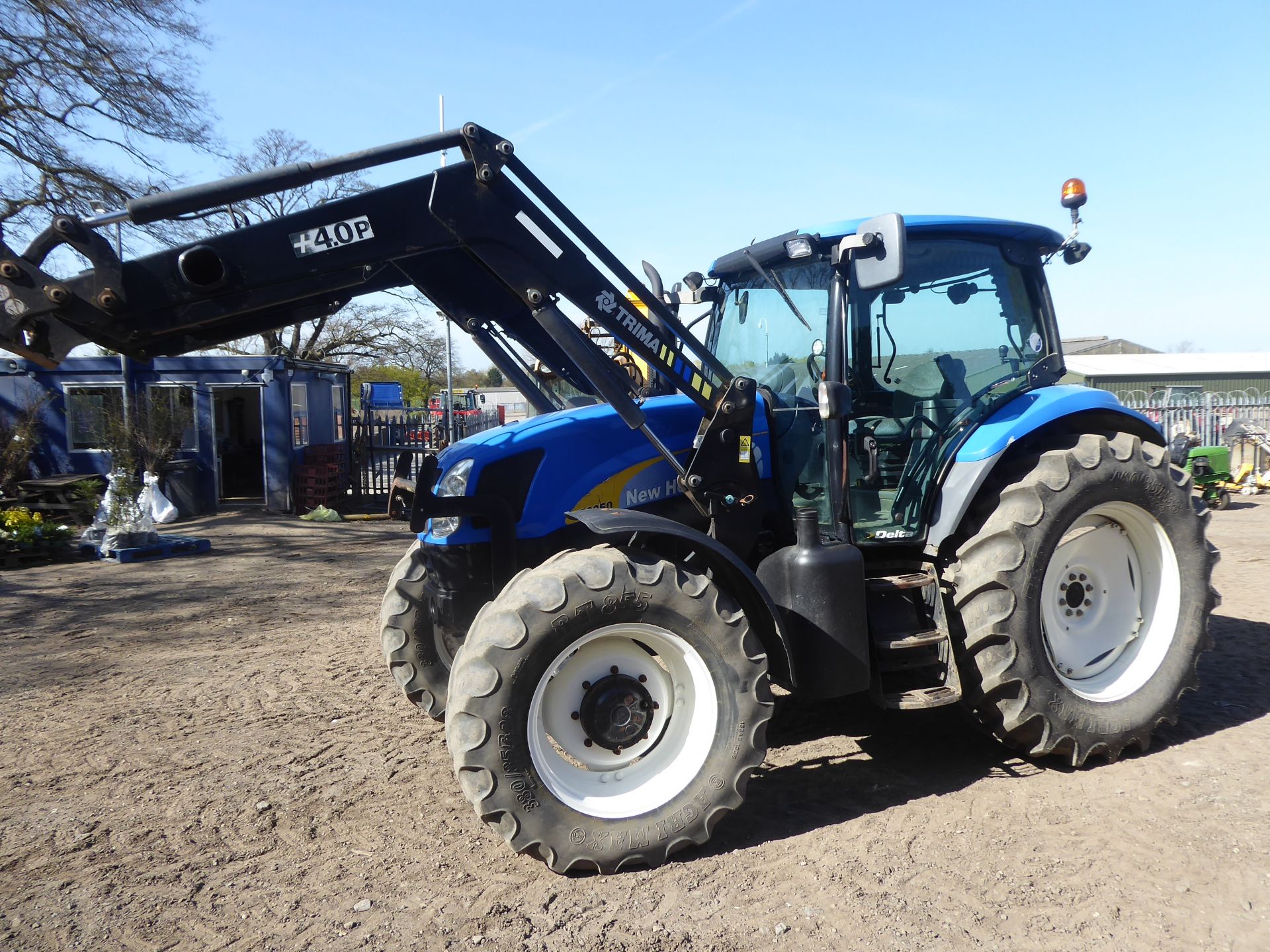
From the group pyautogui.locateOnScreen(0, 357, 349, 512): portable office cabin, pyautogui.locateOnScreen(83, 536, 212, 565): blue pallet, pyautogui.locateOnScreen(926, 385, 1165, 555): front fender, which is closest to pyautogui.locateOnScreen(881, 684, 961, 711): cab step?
pyautogui.locateOnScreen(926, 385, 1165, 555): front fender

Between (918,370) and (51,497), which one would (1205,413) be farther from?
(51,497)

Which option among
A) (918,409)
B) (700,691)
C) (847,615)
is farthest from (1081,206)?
(700,691)

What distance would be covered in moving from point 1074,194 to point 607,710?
352 cm

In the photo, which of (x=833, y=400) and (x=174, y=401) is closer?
(x=833, y=400)

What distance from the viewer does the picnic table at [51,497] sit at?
1288 cm

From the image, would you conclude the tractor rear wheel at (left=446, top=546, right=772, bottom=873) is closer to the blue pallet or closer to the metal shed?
the blue pallet

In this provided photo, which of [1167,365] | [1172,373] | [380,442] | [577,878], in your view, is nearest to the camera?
[577,878]

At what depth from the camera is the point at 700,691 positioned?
142 inches

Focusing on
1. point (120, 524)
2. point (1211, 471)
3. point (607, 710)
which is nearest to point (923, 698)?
point (607, 710)

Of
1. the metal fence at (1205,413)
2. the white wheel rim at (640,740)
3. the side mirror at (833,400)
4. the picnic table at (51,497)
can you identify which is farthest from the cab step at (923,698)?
the metal fence at (1205,413)

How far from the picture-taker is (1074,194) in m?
4.66

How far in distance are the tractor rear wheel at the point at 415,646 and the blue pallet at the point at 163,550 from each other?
782 cm

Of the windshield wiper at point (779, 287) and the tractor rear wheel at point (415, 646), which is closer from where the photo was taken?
the windshield wiper at point (779, 287)

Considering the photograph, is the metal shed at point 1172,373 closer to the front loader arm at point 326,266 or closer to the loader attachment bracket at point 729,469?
the loader attachment bracket at point 729,469
